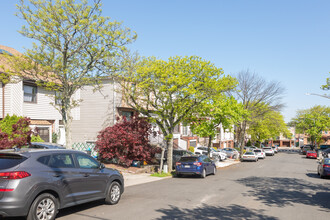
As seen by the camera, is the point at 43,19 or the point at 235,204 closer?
the point at 235,204

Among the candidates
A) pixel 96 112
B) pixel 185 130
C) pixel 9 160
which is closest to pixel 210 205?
pixel 9 160

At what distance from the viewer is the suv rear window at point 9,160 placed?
6625 millimetres

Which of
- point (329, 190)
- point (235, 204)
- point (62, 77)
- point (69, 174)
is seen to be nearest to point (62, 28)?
point (62, 77)

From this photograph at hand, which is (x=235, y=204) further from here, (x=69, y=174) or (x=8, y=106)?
(x=8, y=106)

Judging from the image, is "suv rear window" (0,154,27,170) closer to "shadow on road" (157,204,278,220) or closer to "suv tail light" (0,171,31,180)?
"suv tail light" (0,171,31,180)

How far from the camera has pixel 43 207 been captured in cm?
692

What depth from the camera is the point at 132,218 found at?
7770mm

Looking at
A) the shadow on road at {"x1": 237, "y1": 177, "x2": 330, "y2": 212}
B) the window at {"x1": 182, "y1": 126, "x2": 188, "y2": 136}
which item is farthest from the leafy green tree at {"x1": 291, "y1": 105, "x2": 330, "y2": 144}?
the shadow on road at {"x1": 237, "y1": 177, "x2": 330, "y2": 212}

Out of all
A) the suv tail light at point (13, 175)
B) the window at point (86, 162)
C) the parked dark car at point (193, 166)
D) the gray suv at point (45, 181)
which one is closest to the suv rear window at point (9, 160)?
the gray suv at point (45, 181)

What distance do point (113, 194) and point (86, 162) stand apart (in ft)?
5.02

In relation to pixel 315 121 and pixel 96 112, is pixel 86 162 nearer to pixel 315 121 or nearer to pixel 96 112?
pixel 96 112

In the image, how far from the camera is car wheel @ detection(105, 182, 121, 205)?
30.2 ft

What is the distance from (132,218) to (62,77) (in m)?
8.06

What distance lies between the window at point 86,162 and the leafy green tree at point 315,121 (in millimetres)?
68047
